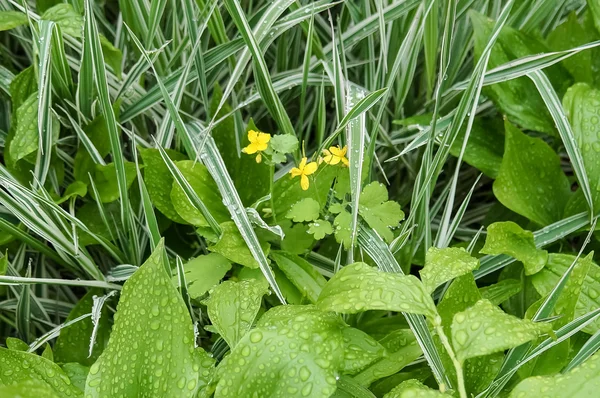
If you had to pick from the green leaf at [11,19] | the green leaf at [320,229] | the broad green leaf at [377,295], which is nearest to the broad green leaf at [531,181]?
the green leaf at [320,229]

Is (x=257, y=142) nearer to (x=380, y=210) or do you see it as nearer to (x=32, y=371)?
(x=380, y=210)

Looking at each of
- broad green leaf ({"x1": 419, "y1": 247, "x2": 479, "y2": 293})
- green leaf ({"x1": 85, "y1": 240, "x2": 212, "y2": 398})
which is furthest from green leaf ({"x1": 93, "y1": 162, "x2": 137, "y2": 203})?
broad green leaf ({"x1": 419, "y1": 247, "x2": 479, "y2": 293})

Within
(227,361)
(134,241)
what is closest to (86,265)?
(134,241)

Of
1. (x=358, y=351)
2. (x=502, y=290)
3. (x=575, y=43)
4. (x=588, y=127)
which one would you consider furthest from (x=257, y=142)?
(x=575, y=43)

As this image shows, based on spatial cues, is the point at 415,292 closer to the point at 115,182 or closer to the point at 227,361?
the point at 227,361

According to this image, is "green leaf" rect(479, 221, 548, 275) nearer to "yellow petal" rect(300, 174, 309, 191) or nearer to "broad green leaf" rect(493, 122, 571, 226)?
"broad green leaf" rect(493, 122, 571, 226)

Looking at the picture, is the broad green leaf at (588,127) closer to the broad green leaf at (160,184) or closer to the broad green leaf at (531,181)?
the broad green leaf at (531,181)
